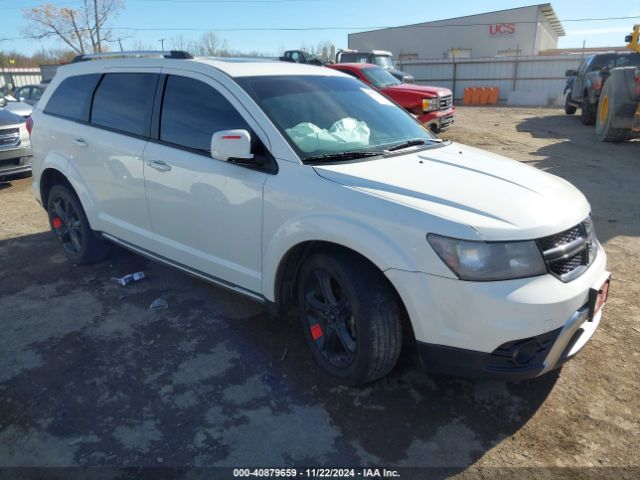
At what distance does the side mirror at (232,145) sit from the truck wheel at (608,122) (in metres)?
9.91

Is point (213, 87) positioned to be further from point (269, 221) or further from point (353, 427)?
point (353, 427)

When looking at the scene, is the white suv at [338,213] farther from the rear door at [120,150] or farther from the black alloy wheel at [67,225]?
the black alloy wheel at [67,225]

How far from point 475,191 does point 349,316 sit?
0.98m

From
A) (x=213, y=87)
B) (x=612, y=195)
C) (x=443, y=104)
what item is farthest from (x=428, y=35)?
(x=213, y=87)

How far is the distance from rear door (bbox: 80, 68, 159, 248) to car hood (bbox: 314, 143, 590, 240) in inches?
68.6

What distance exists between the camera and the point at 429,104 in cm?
1172

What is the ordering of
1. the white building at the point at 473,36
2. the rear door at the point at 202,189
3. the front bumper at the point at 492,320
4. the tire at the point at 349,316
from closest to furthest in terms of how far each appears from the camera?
the front bumper at the point at 492,320
the tire at the point at 349,316
the rear door at the point at 202,189
the white building at the point at 473,36

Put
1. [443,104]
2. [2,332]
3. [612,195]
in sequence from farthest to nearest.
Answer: [443,104] < [612,195] < [2,332]

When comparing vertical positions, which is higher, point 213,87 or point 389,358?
point 213,87

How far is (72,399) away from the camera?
2.89 metres

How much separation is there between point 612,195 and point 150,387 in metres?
6.86

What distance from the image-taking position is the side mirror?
9.37 feet

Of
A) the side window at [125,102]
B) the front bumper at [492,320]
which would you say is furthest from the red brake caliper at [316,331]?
the side window at [125,102]

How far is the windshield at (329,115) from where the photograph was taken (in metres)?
3.13
